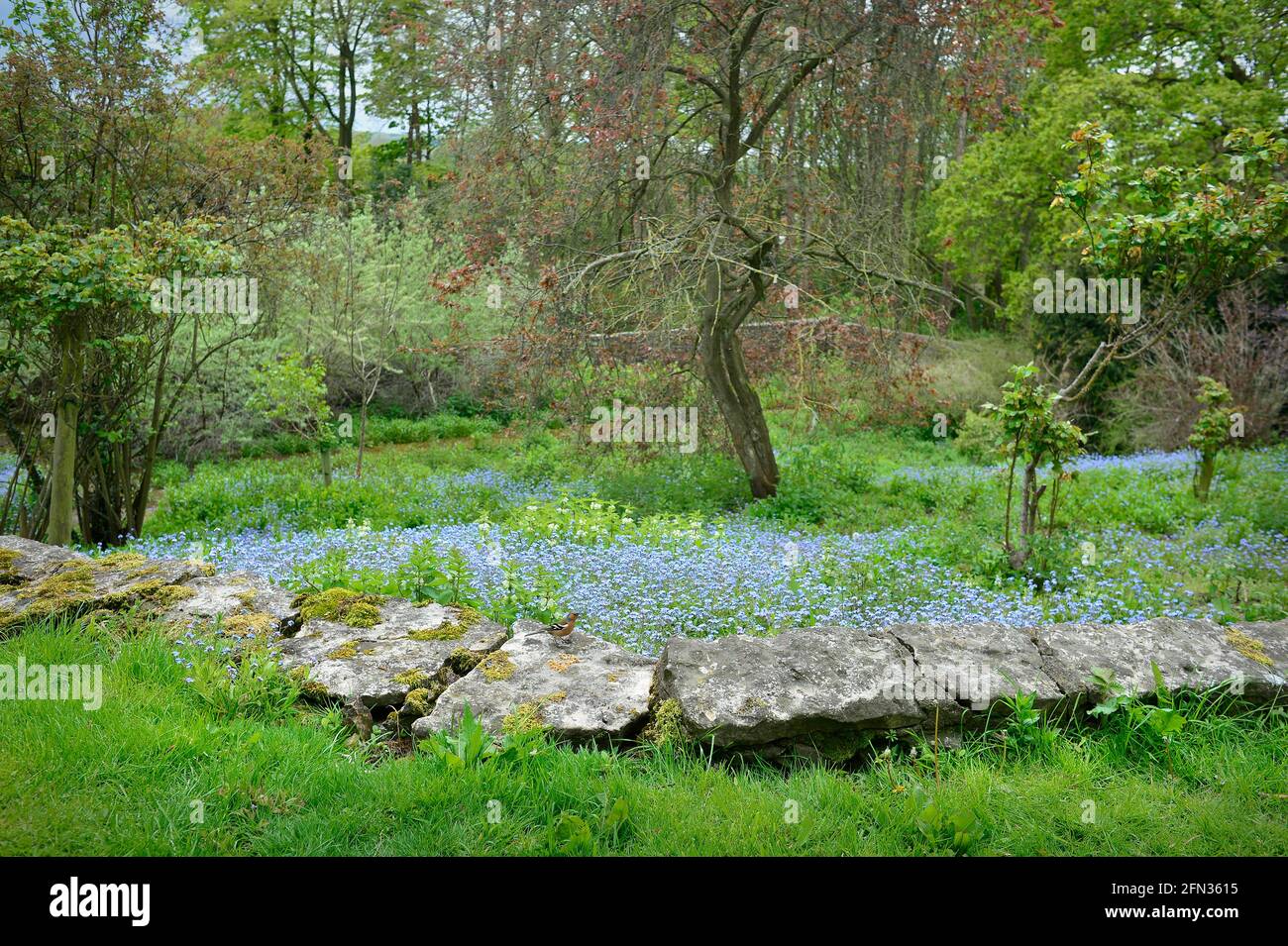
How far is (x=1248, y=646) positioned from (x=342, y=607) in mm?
4419

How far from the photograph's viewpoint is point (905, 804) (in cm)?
321

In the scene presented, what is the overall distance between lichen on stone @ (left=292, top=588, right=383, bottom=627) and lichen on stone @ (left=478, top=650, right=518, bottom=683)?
2.70ft

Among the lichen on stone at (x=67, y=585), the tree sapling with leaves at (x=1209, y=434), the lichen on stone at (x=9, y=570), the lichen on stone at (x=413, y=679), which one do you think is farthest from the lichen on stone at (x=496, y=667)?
the tree sapling with leaves at (x=1209, y=434)

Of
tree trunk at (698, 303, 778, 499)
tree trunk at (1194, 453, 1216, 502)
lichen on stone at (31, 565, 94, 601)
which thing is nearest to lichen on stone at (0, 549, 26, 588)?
lichen on stone at (31, 565, 94, 601)

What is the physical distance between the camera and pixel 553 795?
128 inches

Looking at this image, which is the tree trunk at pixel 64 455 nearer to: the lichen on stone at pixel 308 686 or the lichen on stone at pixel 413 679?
the lichen on stone at pixel 308 686

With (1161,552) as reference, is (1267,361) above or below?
above

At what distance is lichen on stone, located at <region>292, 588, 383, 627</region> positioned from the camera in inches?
184

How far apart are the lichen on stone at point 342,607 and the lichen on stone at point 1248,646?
4.14 m

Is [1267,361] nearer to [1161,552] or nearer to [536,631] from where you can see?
[1161,552]

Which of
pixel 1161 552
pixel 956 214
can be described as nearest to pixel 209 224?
pixel 1161 552

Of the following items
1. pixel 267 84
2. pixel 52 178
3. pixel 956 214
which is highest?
pixel 267 84
